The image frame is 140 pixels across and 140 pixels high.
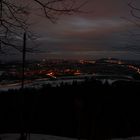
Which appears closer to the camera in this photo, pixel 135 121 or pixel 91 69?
pixel 135 121

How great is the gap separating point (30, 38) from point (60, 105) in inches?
347

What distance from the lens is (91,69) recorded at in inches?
656

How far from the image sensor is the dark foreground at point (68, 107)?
1409 centimetres

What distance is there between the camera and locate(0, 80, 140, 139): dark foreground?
1409 cm

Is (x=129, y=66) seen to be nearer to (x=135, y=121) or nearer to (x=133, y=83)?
(x=133, y=83)

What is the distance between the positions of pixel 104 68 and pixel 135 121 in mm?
2836

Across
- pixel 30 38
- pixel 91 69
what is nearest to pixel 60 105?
pixel 91 69

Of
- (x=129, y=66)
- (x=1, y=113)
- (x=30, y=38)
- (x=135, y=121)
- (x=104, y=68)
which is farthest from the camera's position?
(x=104, y=68)

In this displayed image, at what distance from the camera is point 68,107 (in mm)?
14977

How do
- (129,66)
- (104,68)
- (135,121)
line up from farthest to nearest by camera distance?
1. (104,68)
2. (135,121)
3. (129,66)

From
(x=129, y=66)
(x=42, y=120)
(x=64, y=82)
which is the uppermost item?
(x=129, y=66)

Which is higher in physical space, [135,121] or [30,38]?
[30,38]

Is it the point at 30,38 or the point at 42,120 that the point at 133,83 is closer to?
the point at 42,120

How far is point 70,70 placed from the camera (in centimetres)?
1529
